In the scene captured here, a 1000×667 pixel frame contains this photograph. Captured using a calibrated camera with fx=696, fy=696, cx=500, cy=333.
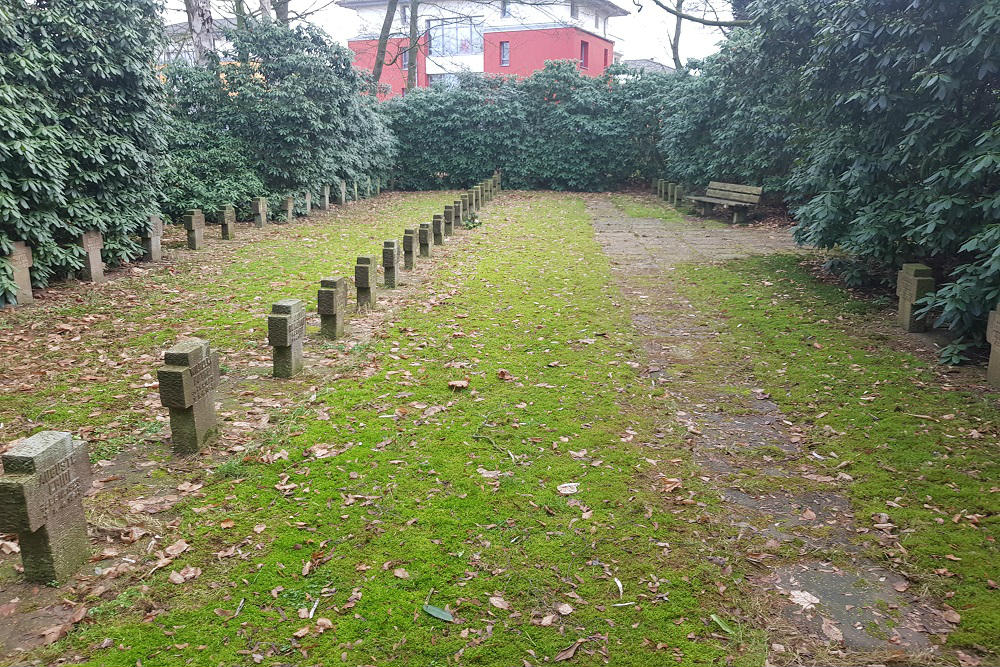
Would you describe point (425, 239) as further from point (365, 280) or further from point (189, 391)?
point (189, 391)

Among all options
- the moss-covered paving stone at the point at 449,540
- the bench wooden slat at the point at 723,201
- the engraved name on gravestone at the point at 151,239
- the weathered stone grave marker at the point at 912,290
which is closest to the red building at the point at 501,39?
the bench wooden slat at the point at 723,201

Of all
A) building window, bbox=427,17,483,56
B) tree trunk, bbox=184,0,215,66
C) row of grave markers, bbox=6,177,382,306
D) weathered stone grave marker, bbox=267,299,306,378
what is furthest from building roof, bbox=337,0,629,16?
weathered stone grave marker, bbox=267,299,306,378

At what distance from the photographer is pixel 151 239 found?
36.9 feet

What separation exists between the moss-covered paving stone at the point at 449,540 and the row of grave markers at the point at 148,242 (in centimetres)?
500

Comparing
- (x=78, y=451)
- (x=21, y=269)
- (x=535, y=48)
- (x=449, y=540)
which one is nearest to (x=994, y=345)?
(x=449, y=540)

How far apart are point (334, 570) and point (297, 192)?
15373 millimetres

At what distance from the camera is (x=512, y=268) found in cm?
1141

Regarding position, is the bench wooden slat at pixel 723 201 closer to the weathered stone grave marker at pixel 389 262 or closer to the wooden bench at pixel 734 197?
the wooden bench at pixel 734 197

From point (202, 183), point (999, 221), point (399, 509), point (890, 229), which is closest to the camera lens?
point (399, 509)

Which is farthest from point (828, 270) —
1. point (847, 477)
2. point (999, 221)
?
point (847, 477)

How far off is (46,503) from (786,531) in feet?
12.7

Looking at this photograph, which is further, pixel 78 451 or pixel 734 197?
pixel 734 197

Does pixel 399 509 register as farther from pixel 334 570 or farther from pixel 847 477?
pixel 847 477

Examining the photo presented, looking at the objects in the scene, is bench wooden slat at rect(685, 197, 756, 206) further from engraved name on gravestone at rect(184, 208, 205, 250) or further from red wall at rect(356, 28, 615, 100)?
red wall at rect(356, 28, 615, 100)
